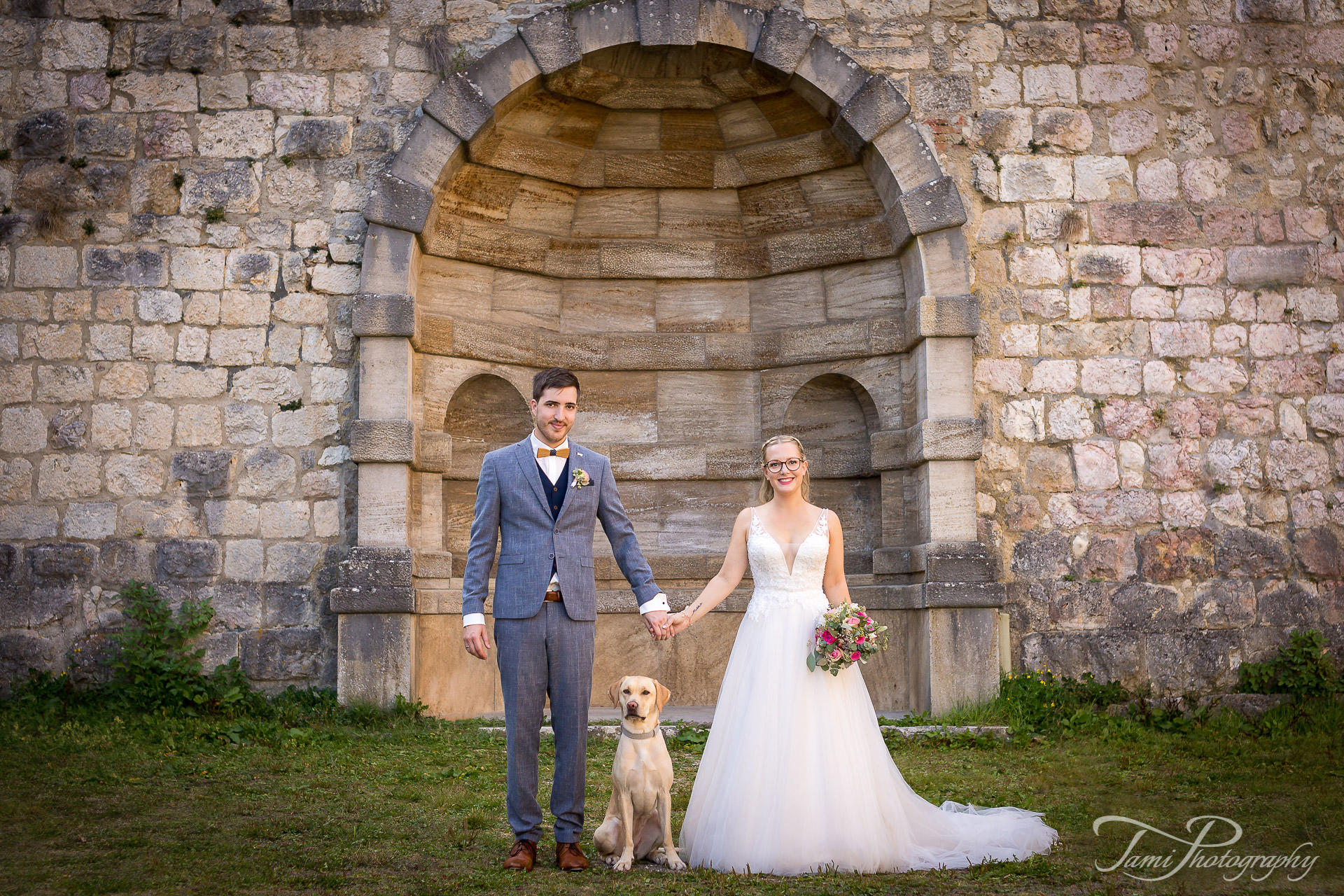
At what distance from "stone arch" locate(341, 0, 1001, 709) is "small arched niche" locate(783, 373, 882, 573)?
0.36ft

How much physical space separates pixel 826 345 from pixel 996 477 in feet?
5.70

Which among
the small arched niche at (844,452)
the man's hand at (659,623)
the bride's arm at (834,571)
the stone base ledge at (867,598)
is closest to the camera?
the man's hand at (659,623)

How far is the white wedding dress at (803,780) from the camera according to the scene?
13.4 ft

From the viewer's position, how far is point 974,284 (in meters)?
7.75

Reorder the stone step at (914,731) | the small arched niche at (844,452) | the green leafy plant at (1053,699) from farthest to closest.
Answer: the small arched niche at (844,452) → the green leafy plant at (1053,699) → the stone step at (914,731)

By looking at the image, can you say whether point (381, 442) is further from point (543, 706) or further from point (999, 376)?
point (999, 376)

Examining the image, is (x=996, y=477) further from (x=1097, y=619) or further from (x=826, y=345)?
(x=826, y=345)

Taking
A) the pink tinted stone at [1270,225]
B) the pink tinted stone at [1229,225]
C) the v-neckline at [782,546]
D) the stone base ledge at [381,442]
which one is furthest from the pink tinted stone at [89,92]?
the pink tinted stone at [1270,225]

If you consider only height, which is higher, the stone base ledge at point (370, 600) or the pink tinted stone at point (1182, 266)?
the pink tinted stone at point (1182, 266)

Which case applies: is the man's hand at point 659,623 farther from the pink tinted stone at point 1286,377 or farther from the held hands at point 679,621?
the pink tinted stone at point 1286,377

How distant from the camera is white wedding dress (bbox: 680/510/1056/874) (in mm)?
4078

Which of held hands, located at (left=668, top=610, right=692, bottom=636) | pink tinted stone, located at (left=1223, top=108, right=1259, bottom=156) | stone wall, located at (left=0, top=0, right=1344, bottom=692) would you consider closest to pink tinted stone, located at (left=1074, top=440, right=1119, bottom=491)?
stone wall, located at (left=0, top=0, right=1344, bottom=692)

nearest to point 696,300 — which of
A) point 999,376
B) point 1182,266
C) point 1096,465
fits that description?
point 999,376
